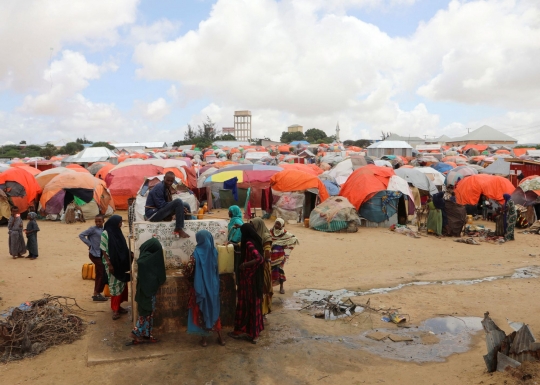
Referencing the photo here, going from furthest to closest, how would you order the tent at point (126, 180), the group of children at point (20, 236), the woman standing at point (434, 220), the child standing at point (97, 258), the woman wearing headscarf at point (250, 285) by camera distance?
1. the tent at point (126, 180)
2. the woman standing at point (434, 220)
3. the group of children at point (20, 236)
4. the child standing at point (97, 258)
5. the woman wearing headscarf at point (250, 285)

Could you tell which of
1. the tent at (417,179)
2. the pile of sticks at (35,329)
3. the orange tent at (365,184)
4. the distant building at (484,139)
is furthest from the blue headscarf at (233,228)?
the distant building at (484,139)

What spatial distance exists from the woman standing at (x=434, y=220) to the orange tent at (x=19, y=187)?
13102 millimetres

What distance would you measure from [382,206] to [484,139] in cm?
5730

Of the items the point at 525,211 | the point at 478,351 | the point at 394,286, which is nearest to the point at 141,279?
the point at 478,351

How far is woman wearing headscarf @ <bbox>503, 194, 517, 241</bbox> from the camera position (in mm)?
13305

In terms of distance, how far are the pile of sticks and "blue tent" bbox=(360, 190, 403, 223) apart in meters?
11.2

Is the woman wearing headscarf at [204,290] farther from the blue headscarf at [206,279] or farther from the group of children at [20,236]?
the group of children at [20,236]

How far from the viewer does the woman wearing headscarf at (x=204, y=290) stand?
215 inches

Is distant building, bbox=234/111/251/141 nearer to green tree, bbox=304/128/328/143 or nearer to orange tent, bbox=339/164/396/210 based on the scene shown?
green tree, bbox=304/128/328/143

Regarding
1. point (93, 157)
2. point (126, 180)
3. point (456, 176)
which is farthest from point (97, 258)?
point (93, 157)

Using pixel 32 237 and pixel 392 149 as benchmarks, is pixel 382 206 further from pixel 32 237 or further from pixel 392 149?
pixel 392 149

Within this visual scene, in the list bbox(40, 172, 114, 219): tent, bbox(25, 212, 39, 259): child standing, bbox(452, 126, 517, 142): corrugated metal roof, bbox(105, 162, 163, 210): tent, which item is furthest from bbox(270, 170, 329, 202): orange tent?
bbox(452, 126, 517, 142): corrugated metal roof

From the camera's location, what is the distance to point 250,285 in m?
5.74

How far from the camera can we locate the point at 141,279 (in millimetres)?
5352
